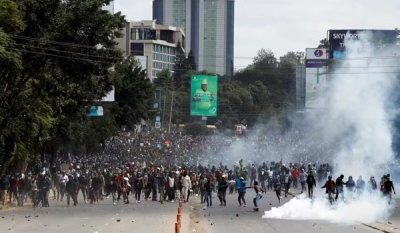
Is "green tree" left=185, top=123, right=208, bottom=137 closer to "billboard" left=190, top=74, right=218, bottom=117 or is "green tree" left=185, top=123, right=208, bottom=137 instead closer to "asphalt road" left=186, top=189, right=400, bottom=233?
"billboard" left=190, top=74, right=218, bottom=117

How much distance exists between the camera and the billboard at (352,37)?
75.7 m

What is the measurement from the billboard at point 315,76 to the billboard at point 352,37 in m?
1.14

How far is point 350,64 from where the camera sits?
71.1m

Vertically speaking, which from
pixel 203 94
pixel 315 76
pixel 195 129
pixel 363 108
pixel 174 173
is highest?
pixel 315 76

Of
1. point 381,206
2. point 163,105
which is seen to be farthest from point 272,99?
point 381,206

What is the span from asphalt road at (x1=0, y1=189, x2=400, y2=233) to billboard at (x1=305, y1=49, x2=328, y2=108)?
143 feet

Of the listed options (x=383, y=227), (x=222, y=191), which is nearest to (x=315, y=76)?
(x=222, y=191)

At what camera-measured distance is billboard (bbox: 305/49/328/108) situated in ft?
264

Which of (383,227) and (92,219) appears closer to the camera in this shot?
(383,227)

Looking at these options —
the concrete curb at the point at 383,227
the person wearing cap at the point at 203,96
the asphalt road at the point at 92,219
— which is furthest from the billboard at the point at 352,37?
the concrete curb at the point at 383,227

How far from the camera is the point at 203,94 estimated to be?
61719mm

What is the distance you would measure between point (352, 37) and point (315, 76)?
5.86m

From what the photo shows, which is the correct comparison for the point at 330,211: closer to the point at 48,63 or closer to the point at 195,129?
the point at 48,63

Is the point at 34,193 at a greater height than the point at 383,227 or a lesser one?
lesser
